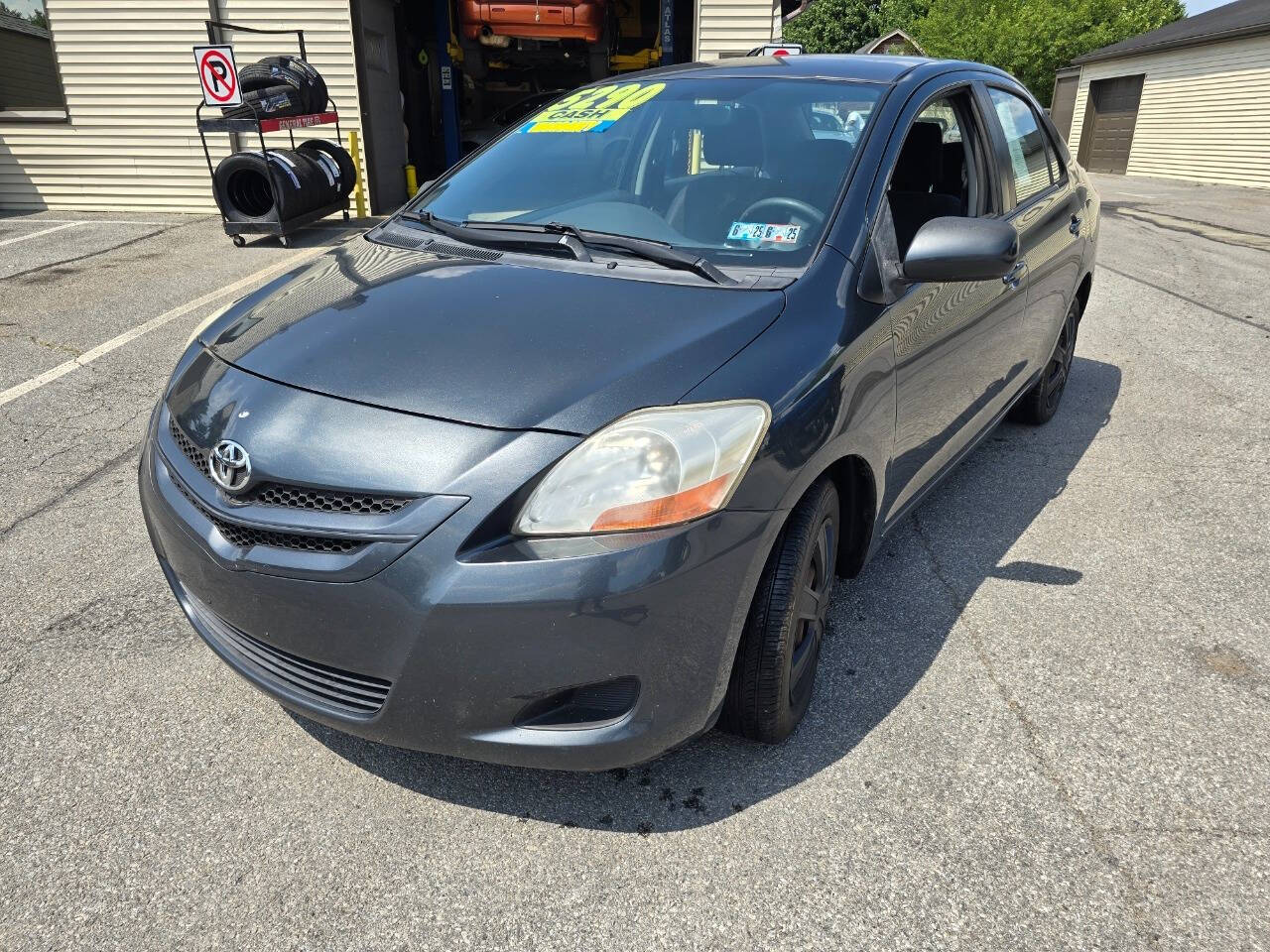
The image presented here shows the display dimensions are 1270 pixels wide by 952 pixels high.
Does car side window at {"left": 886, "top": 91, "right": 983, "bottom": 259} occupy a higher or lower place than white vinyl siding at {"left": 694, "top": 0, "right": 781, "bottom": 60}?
lower

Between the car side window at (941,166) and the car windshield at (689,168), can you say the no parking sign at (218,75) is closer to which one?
the car windshield at (689,168)

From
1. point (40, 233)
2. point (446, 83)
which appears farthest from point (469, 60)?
point (40, 233)

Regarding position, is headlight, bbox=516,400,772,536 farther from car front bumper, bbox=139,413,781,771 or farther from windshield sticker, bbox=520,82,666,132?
windshield sticker, bbox=520,82,666,132

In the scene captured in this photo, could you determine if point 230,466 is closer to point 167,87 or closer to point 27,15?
point 167,87

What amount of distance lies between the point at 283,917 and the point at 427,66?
14388 mm

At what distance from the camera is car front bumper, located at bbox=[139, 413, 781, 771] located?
1688 mm

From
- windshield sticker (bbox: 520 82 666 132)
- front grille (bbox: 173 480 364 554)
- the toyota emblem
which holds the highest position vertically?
windshield sticker (bbox: 520 82 666 132)

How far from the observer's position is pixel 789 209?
2508 millimetres

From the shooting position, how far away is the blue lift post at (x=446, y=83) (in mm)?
12539

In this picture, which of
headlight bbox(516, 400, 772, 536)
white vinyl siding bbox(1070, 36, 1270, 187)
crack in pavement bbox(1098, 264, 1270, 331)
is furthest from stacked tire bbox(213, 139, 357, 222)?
white vinyl siding bbox(1070, 36, 1270, 187)

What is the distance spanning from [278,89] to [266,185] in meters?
0.98

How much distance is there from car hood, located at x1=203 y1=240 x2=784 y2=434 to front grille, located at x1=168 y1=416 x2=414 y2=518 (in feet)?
0.67

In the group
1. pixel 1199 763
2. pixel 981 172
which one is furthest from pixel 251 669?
pixel 981 172

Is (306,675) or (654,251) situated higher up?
(654,251)
